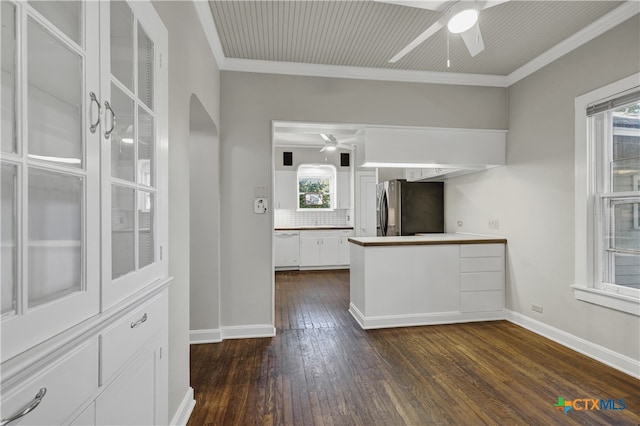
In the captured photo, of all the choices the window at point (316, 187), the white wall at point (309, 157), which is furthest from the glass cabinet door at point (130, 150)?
the window at point (316, 187)

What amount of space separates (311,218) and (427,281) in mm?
4071

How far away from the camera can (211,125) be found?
2.79 metres

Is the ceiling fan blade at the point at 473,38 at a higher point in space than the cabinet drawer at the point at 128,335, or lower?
higher

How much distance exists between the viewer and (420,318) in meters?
3.34

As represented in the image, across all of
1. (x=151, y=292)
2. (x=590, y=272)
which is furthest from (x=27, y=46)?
(x=590, y=272)

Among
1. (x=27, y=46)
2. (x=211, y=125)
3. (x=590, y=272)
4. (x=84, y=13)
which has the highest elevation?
(x=211, y=125)

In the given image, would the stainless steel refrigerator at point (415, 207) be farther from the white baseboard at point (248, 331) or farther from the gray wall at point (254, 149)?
the white baseboard at point (248, 331)

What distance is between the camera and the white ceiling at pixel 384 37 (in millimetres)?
2336

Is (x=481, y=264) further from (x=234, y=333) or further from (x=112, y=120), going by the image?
(x=112, y=120)

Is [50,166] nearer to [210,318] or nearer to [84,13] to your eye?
[84,13]

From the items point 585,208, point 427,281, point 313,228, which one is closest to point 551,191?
point 585,208

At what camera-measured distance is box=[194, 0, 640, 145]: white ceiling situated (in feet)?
7.66

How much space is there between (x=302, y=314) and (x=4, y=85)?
3436mm

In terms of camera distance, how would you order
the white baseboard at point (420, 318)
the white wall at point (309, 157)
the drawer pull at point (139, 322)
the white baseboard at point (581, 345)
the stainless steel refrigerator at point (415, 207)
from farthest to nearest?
the white wall at point (309, 157)
the stainless steel refrigerator at point (415, 207)
the white baseboard at point (420, 318)
the white baseboard at point (581, 345)
the drawer pull at point (139, 322)
